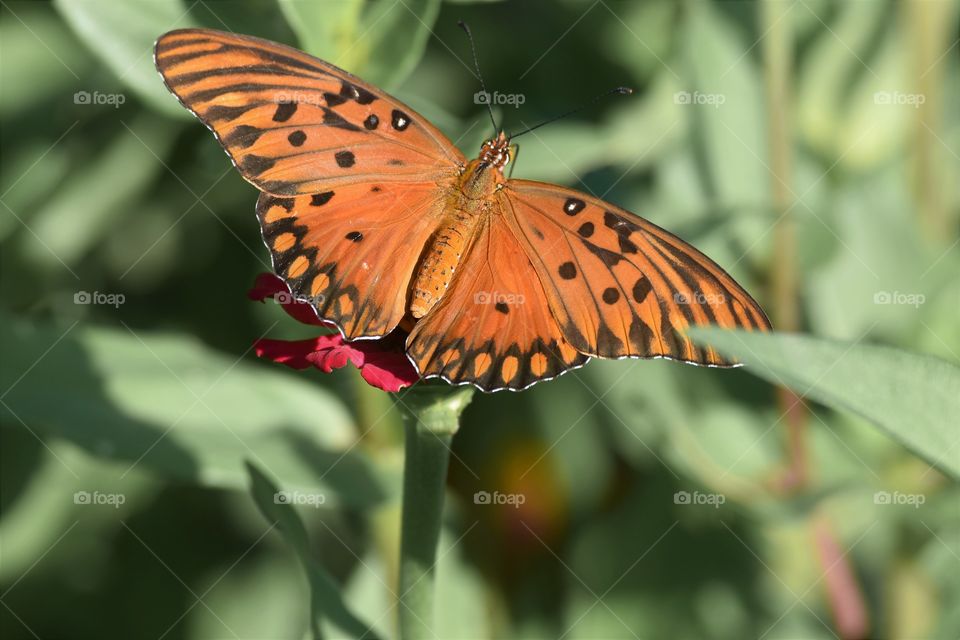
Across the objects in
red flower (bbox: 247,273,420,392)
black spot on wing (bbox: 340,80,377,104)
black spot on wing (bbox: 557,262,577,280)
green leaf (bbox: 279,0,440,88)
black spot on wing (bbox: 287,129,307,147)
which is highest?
green leaf (bbox: 279,0,440,88)

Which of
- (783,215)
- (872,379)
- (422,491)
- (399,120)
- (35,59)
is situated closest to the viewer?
(872,379)

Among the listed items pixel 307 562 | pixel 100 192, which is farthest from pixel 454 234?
pixel 100 192

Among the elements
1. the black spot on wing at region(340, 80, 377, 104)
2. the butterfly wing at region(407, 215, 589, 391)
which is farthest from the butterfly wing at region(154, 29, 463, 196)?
the butterfly wing at region(407, 215, 589, 391)

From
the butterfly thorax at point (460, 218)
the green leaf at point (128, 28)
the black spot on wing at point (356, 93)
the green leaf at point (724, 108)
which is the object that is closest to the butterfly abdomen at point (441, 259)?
the butterfly thorax at point (460, 218)

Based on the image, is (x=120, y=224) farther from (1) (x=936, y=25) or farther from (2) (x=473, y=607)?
(1) (x=936, y=25)

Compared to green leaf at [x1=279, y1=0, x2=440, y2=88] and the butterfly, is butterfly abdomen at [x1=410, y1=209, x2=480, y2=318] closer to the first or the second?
the butterfly

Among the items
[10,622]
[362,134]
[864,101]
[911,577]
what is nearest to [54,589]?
[10,622]

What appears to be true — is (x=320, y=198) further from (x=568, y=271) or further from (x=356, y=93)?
(x=568, y=271)

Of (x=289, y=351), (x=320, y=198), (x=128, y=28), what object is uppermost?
(x=128, y=28)
